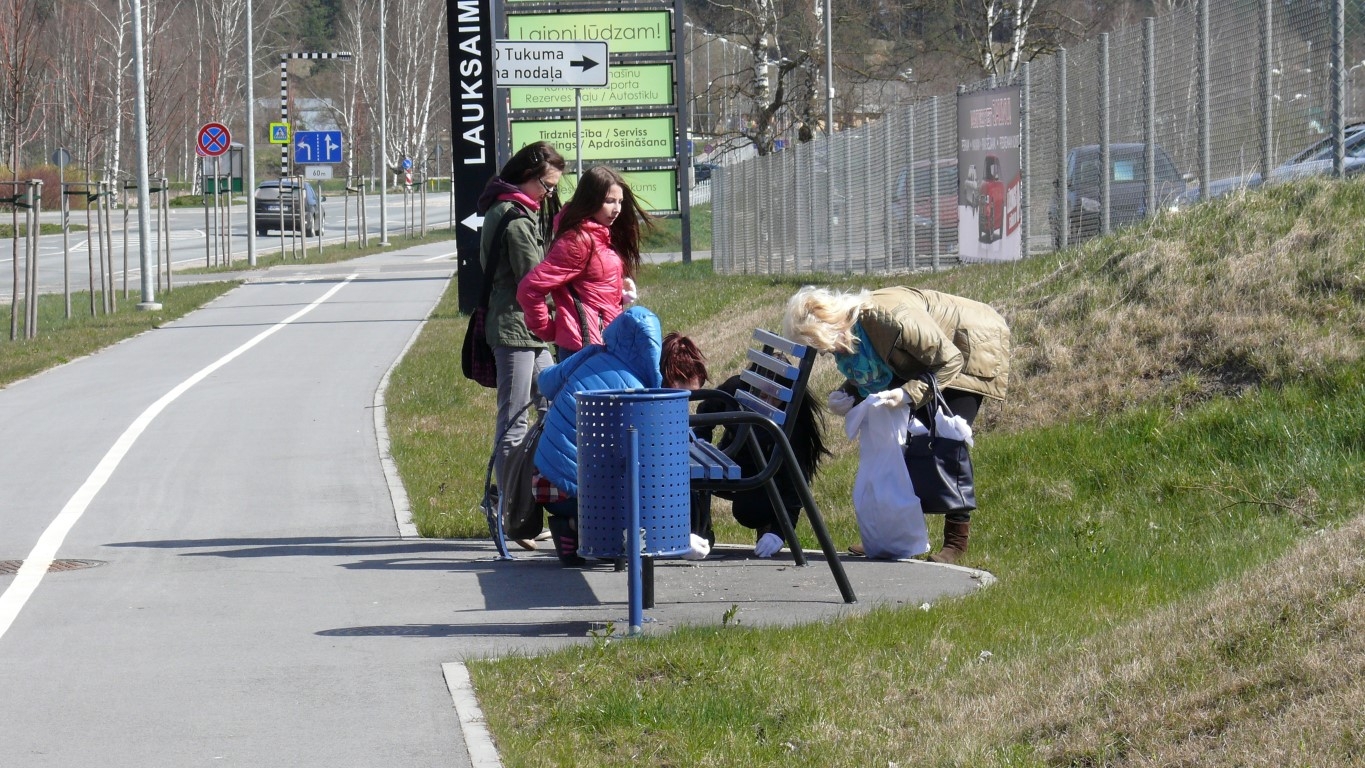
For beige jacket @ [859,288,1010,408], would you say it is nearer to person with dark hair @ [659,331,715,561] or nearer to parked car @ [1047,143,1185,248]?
person with dark hair @ [659,331,715,561]

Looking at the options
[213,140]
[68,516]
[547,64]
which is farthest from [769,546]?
[213,140]

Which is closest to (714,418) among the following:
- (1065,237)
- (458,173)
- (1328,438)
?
(1328,438)

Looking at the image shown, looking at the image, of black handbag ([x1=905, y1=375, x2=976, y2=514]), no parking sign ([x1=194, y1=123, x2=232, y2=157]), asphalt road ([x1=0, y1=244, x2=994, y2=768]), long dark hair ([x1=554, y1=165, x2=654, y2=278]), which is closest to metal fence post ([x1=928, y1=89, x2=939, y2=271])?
asphalt road ([x1=0, y1=244, x2=994, y2=768])

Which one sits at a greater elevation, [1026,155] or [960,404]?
[1026,155]

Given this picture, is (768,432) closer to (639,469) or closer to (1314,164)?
(639,469)

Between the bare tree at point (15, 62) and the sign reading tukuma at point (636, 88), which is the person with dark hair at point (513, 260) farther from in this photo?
the bare tree at point (15, 62)

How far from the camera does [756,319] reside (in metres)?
A: 18.7

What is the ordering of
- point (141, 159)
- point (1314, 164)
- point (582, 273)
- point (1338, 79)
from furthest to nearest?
1. point (141, 159)
2. point (1314, 164)
3. point (1338, 79)
4. point (582, 273)

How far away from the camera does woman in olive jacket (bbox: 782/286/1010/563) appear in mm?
7301

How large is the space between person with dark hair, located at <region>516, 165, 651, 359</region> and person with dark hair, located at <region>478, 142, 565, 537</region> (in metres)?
0.29

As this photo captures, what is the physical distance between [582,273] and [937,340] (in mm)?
1741

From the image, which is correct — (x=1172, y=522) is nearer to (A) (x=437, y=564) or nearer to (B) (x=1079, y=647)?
(B) (x=1079, y=647)

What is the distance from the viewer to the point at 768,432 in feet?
24.2

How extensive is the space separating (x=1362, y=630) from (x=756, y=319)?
46.3ft
